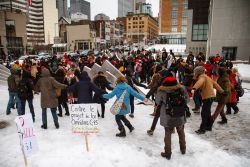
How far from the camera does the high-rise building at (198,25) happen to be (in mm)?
43938

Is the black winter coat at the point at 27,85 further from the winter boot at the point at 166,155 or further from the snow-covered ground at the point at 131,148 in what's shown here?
the winter boot at the point at 166,155

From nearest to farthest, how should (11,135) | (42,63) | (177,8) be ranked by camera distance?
1. (11,135)
2. (42,63)
3. (177,8)

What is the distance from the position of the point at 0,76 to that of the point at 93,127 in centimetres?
1353

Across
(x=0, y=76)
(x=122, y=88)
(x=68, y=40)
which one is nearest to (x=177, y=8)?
(x=68, y=40)

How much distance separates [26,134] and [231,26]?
32.1 m

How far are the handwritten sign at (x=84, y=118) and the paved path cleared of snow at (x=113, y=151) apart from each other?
1.93 feet

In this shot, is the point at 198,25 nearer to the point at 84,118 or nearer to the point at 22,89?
the point at 22,89

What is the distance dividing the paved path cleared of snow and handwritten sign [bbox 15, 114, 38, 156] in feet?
1.52

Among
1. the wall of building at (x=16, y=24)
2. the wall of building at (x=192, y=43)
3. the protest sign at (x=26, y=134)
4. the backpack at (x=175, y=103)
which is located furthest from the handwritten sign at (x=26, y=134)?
the wall of building at (x=16, y=24)

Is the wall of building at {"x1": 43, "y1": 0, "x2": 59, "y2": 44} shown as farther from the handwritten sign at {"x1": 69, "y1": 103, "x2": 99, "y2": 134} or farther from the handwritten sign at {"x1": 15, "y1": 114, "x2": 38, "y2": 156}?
the handwritten sign at {"x1": 15, "y1": 114, "x2": 38, "y2": 156}

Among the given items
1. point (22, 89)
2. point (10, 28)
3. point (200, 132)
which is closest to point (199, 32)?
point (200, 132)

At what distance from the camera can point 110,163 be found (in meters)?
5.15

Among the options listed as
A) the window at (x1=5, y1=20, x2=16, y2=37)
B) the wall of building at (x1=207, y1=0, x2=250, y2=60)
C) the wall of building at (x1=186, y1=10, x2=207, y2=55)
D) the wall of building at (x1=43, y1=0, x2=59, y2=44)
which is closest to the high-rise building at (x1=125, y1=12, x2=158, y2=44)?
the wall of building at (x1=43, y1=0, x2=59, y2=44)

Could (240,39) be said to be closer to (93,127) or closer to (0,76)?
(0,76)
